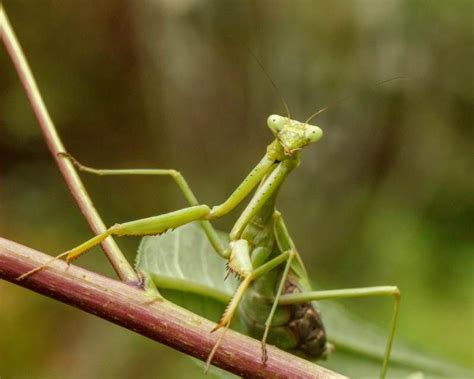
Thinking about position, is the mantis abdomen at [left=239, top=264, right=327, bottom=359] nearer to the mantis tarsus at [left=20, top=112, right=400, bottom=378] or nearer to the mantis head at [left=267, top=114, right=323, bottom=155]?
the mantis tarsus at [left=20, top=112, right=400, bottom=378]

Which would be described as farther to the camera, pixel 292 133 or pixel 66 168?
pixel 292 133

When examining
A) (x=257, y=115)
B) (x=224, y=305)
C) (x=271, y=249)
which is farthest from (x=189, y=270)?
(x=257, y=115)

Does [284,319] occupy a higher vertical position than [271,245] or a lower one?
lower

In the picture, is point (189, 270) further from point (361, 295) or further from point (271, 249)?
point (361, 295)

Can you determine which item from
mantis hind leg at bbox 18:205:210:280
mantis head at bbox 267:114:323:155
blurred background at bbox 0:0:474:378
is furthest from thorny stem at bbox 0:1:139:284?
blurred background at bbox 0:0:474:378

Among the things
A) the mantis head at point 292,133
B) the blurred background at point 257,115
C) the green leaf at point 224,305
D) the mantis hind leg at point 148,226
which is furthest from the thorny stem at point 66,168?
the blurred background at point 257,115

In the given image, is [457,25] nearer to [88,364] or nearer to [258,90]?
[258,90]
